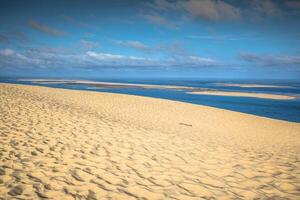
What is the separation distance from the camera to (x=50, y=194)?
396cm

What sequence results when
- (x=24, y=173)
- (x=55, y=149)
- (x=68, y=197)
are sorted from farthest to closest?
(x=55, y=149), (x=24, y=173), (x=68, y=197)

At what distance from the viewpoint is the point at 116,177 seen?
4.98 meters

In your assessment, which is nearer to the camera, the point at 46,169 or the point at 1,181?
the point at 1,181

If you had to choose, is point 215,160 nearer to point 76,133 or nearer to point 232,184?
point 232,184

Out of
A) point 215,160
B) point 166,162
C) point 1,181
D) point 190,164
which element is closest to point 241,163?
point 215,160

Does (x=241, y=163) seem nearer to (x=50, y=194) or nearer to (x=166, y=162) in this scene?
(x=166, y=162)

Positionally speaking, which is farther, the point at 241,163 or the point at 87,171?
the point at 241,163

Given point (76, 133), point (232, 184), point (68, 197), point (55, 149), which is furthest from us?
point (76, 133)

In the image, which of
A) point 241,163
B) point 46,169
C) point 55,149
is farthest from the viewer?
point 241,163

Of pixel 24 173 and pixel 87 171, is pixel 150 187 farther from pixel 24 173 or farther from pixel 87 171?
pixel 24 173

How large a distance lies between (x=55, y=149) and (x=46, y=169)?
1456 millimetres

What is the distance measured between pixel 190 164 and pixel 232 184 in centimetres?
141

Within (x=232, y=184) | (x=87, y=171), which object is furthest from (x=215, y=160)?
(x=87, y=171)

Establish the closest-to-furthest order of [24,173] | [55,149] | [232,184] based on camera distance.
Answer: [24,173] → [232,184] → [55,149]
